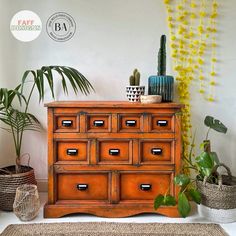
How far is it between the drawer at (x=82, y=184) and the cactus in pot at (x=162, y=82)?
0.82 m

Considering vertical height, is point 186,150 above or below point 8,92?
below

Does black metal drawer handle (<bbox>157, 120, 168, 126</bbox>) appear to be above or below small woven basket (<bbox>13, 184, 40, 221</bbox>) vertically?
above

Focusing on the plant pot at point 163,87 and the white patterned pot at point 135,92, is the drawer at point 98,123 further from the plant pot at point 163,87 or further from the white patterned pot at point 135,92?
the plant pot at point 163,87

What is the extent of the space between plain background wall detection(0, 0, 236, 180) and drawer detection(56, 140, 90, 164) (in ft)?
2.08

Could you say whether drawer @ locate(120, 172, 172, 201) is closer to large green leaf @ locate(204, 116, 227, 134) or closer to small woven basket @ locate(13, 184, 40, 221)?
large green leaf @ locate(204, 116, 227, 134)

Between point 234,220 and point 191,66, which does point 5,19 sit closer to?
point 191,66

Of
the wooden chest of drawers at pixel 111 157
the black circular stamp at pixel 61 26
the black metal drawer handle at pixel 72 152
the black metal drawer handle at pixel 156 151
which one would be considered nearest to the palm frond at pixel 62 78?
the wooden chest of drawers at pixel 111 157

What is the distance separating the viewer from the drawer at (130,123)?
7.89 ft

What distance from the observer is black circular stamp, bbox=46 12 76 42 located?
2.87m

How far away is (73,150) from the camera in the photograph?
2416 mm

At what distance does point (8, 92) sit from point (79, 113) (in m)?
0.60

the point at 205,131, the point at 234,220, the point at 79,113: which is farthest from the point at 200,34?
the point at 234,220

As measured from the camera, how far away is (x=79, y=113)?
2387mm

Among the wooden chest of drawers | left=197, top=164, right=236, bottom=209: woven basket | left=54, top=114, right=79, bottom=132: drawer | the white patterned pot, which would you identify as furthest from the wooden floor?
the white patterned pot
